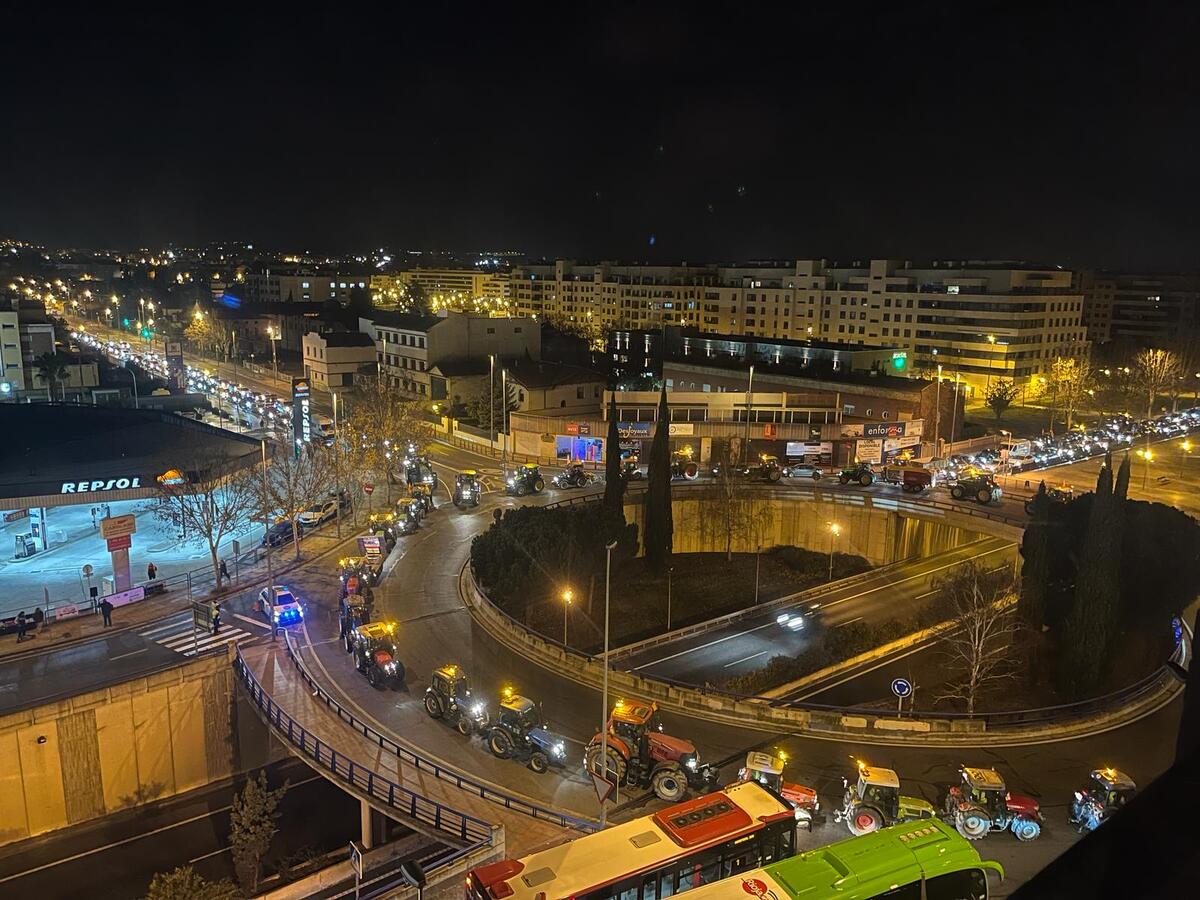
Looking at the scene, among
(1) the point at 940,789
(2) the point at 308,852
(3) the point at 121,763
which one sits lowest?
(2) the point at 308,852

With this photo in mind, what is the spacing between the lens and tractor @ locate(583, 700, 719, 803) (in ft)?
57.4

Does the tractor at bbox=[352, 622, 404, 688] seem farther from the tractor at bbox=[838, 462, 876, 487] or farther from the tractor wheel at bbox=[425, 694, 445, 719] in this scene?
the tractor at bbox=[838, 462, 876, 487]

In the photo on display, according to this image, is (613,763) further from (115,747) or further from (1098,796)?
(115,747)

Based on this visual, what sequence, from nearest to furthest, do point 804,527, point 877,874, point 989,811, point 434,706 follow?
1. point 877,874
2. point 989,811
3. point 434,706
4. point 804,527

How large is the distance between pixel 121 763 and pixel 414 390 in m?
46.6

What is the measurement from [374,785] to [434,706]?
3.31 meters

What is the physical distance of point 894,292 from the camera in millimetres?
79062

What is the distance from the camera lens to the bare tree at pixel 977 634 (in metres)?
24.4

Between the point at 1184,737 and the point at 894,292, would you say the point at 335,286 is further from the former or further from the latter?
the point at 1184,737

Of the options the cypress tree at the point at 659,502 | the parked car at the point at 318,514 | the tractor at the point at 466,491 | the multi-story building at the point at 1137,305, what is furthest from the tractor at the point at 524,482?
the multi-story building at the point at 1137,305

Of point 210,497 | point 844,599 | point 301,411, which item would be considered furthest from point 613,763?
point 301,411

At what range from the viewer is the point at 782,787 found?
17.2 metres

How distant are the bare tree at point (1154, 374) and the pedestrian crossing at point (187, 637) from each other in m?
59.3

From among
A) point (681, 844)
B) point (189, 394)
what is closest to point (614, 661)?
point (681, 844)
